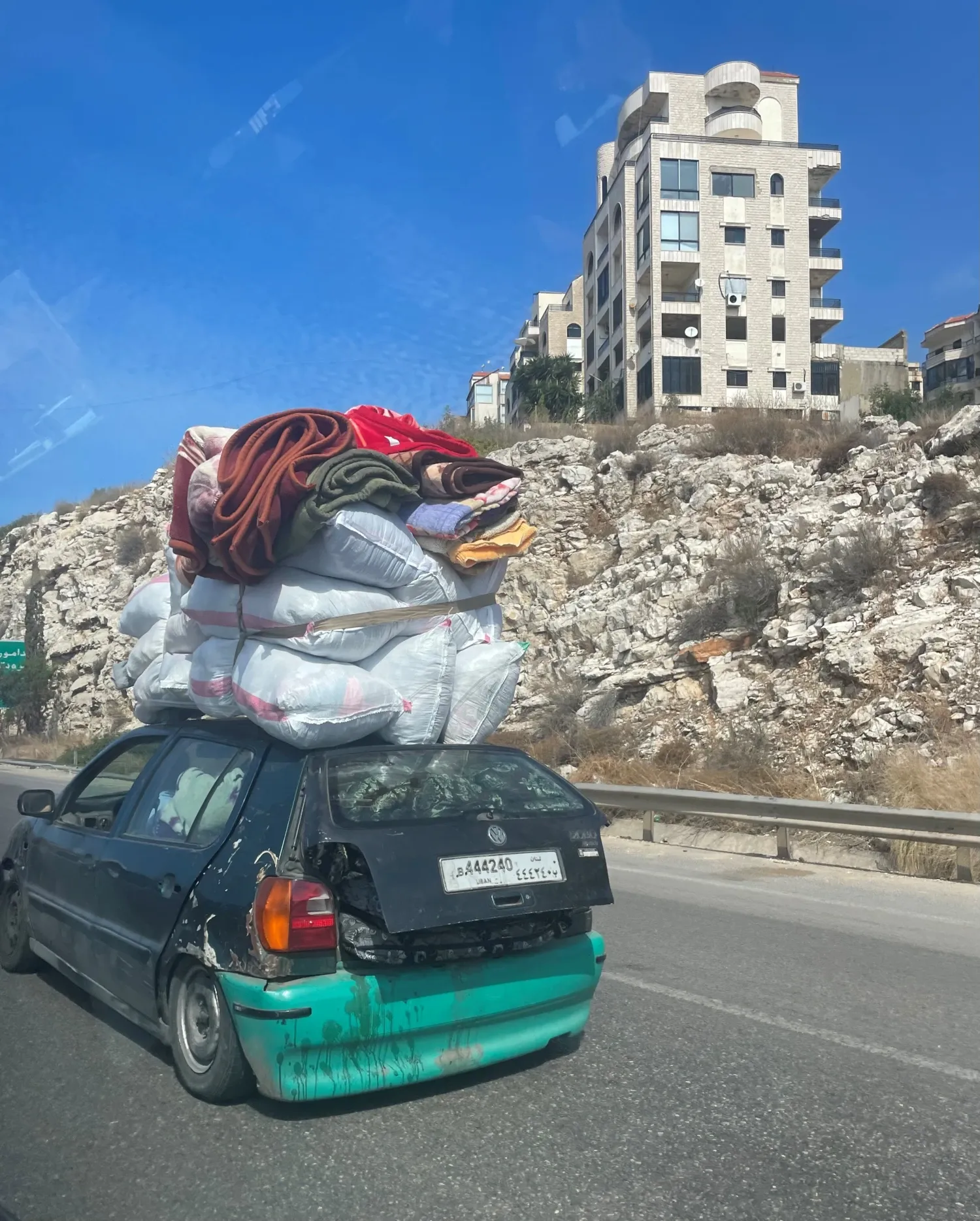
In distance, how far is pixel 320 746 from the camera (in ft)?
14.5

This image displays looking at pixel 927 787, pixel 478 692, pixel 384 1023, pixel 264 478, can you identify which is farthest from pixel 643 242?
pixel 384 1023

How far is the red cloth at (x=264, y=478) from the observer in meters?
4.72

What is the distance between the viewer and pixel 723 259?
156ft

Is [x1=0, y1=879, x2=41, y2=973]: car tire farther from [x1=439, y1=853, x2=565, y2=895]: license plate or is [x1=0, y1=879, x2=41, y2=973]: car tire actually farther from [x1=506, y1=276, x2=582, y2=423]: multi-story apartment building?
[x1=506, y1=276, x2=582, y2=423]: multi-story apartment building

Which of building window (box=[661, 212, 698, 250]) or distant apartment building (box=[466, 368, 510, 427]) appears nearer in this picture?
building window (box=[661, 212, 698, 250])

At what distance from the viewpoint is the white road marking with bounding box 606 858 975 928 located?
7734 millimetres

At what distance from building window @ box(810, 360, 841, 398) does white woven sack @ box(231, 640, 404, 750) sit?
48.6 meters

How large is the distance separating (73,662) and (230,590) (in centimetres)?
2990

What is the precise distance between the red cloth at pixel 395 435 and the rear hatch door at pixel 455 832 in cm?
176

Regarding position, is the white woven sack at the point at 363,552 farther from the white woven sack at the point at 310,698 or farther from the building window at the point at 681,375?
the building window at the point at 681,375

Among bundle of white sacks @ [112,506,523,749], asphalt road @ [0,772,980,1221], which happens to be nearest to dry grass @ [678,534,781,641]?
asphalt road @ [0,772,980,1221]

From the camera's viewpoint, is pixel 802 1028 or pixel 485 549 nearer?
pixel 802 1028

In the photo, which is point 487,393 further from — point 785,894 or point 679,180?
point 785,894

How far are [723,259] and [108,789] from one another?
154 feet
